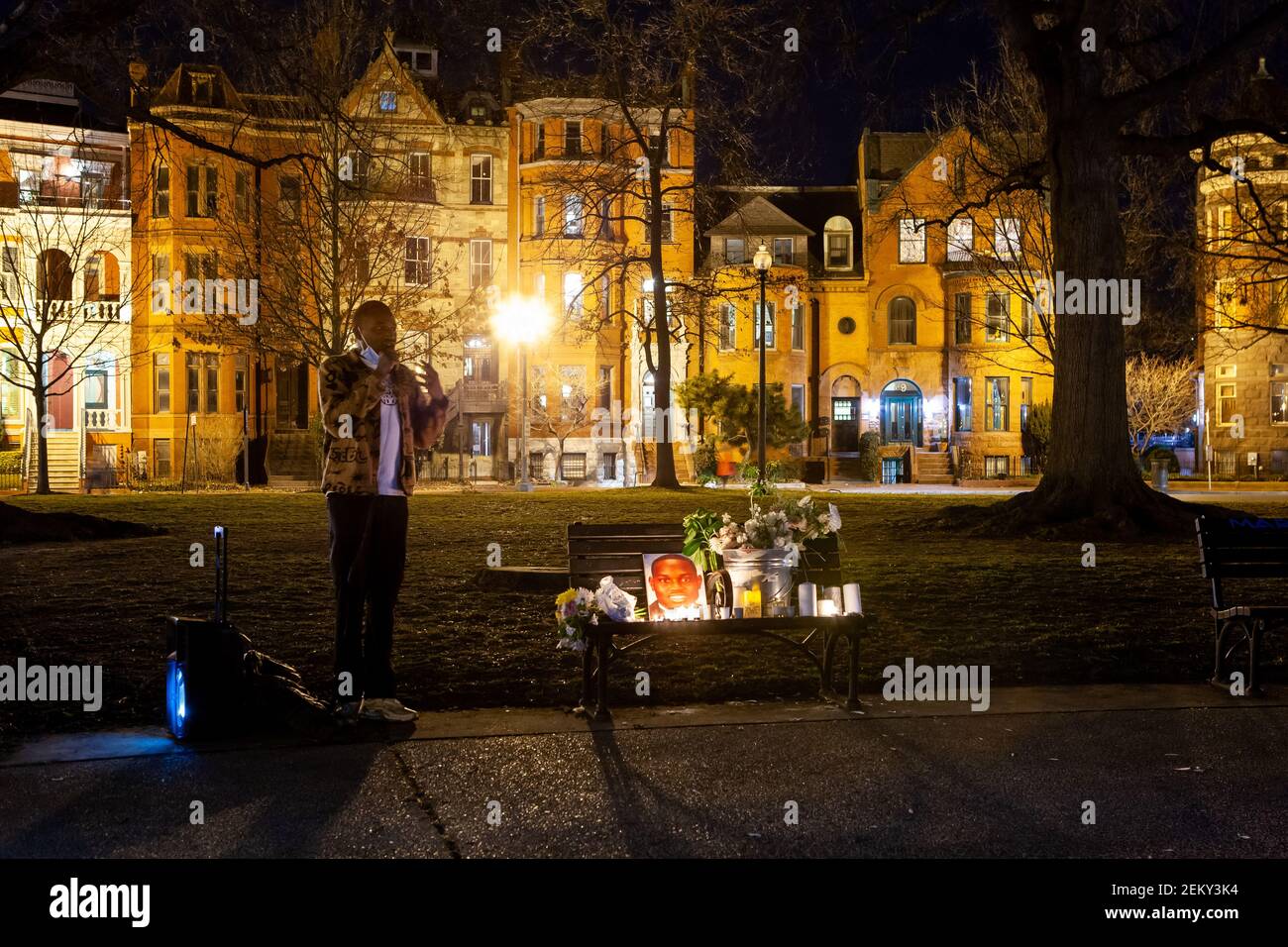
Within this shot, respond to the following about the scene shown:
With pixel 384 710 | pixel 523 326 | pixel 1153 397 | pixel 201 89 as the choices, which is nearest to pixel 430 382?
pixel 384 710

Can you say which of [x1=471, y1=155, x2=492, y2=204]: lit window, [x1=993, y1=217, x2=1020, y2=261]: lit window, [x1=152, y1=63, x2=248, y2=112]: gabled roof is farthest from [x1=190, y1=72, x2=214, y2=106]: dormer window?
[x1=993, y1=217, x2=1020, y2=261]: lit window

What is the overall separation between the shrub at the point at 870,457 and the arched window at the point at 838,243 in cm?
976

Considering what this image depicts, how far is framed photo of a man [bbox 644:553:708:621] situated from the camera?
27.7ft

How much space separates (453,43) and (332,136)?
19.3 meters

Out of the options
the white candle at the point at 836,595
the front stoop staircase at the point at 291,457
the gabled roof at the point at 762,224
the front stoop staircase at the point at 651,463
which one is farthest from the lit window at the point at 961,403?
the white candle at the point at 836,595

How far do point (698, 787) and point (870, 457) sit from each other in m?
39.9

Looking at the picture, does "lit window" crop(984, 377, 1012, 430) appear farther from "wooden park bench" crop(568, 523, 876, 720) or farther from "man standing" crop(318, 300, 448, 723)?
"man standing" crop(318, 300, 448, 723)

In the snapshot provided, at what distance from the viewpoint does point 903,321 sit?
53.7 metres

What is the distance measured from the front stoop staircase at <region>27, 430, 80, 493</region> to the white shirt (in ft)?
116

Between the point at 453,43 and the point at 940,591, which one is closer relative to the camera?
the point at 940,591

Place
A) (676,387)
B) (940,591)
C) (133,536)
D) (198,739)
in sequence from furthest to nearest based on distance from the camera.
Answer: (676,387) → (133,536) → (940,591) → (198,739)

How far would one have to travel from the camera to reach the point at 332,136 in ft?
104

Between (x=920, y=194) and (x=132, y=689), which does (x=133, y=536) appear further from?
(x=920, y=194)
